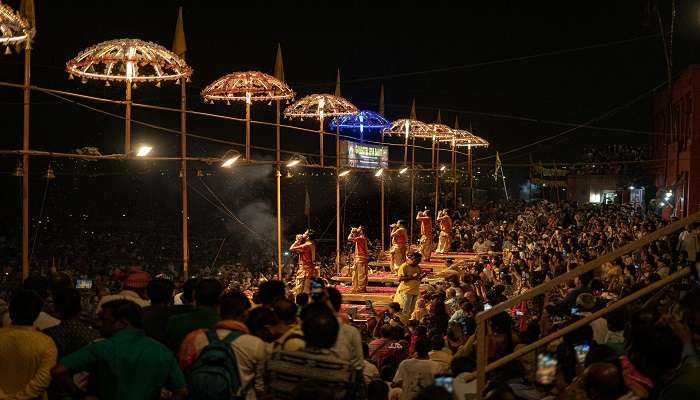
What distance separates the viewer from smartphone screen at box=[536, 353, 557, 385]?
610cm

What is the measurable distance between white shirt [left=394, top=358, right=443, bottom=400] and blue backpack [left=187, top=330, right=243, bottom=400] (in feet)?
7.66

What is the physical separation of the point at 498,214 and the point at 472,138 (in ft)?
12.8

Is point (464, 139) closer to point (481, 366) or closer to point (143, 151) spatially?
point (143, 151)

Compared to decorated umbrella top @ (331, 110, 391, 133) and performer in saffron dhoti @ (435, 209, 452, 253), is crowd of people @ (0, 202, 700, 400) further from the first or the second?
decorated umbrella top @ (331, 110, 391, 133)

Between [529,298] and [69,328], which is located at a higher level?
[529,298]

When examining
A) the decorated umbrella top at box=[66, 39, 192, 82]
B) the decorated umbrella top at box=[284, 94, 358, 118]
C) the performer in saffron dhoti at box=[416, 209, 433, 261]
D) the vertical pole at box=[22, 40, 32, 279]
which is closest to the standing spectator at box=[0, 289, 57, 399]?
the vertical pole at box=[22, 40, 32, 279]

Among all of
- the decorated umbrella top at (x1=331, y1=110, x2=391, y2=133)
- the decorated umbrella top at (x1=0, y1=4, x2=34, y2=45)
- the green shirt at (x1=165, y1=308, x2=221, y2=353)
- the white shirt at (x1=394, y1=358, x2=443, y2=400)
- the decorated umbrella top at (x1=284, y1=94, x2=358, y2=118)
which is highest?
the decorated umbrella top at (x1=331, y1=110, x2=391, y2=133)

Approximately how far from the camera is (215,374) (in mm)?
5234

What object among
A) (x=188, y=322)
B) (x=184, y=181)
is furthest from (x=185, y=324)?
(x=184, y=181)

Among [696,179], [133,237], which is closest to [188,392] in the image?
[696,179]

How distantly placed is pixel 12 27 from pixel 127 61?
3.30m

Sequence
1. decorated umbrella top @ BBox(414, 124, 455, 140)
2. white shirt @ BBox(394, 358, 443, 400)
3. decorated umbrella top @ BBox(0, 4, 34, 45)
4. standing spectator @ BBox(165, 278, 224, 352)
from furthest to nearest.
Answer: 1. decorated umbrella top @ BBox(414, 124, 455, 140)
2. decorated umbrella top @ BBox(0, 4, 34, 45)
3. white shirt @ BBox(394, 358, 443, 400)
4. standing spectator @ BBox(165, 278, 224, 352)

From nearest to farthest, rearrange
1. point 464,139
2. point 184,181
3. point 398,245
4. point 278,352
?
1. point 278,352
2. point 184,181
3. point 398,245
4. point 464,139

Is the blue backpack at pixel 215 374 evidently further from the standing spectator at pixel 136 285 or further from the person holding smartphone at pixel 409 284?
the person holding smartphone at pixel 409 284
